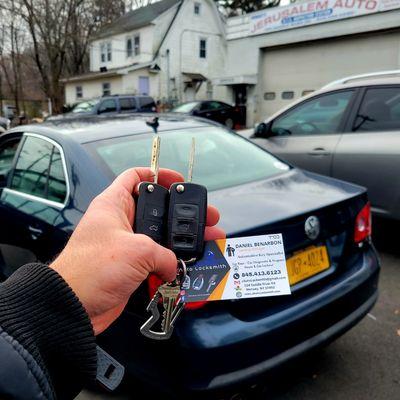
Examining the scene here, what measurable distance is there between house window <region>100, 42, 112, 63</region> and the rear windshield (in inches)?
1177

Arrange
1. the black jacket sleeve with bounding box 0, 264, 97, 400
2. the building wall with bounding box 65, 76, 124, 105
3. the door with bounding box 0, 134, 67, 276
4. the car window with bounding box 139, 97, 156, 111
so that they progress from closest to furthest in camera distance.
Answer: the black jacket sleeve with bounding box 0, 264, 97, 400 → the door with bounding box 0, 134, 67, 276 → the car window with bounding box 139, 97, 156, 111 → the building wall with bounding box 65, 76, 124, 105

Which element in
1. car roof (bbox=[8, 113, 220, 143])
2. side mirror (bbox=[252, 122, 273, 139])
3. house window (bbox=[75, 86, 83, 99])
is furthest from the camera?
house window (bbox=[75, 86, 83, 99])

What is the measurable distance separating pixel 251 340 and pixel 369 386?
94cm

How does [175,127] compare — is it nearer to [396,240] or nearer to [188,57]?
[396,240]

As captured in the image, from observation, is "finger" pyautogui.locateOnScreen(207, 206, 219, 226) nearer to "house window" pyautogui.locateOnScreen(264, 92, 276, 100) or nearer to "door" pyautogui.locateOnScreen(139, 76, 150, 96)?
"house window" pyautogui.locateOnScreen(264, 92, 276, 100)

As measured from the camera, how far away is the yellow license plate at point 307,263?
2.08 m

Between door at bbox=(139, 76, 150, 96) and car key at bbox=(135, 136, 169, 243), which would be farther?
door at bbox=(139, 76, 150, 96)

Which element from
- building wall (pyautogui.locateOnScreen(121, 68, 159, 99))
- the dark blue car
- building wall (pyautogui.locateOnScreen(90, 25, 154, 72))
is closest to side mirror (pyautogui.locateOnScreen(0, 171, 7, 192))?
the dark blue car

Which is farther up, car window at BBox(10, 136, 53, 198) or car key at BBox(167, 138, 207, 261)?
car key at BBox(167, 138, 207, 261)

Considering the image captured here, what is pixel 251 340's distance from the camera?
1.86 m

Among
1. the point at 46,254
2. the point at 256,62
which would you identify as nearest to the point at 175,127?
the point at 46,254

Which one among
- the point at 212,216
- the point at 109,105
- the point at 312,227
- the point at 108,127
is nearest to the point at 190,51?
the point at 109,105

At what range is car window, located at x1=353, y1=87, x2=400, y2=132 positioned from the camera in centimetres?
406

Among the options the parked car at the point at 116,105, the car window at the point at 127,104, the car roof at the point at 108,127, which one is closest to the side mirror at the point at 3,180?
the car roof at the point at 108,127
